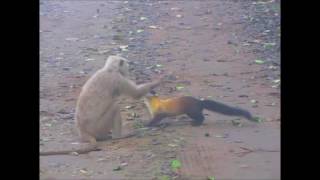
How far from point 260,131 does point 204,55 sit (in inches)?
146

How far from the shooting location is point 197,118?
794cm

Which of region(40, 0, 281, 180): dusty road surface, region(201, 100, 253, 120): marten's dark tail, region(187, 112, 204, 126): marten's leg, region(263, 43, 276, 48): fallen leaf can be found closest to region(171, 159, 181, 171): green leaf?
region(40, 0, 281, 180): dusty road surface

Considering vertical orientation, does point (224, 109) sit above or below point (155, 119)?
above

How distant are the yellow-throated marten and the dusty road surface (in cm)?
13

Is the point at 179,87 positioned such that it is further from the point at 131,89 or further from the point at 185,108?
the point at 131,89

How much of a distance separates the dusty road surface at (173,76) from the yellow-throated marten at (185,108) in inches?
5.2

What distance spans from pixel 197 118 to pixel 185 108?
0.18m

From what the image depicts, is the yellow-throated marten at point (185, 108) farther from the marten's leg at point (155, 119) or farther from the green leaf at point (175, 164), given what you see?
the green leaf at point (175, 164)

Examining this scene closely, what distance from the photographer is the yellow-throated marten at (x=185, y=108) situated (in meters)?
7.90

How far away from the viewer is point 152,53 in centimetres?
1143

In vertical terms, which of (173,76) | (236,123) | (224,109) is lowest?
(236,123)

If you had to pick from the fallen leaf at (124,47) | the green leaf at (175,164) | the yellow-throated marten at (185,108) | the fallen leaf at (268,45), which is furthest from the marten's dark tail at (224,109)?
the fallen leaf at (268,45)

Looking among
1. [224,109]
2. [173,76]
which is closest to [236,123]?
[224,109]

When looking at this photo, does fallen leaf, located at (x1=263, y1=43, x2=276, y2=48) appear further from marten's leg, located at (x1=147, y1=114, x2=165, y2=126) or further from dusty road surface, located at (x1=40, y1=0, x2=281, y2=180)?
marten's leg, located at (x1=147, y1=114, x2=165, y2=126)
